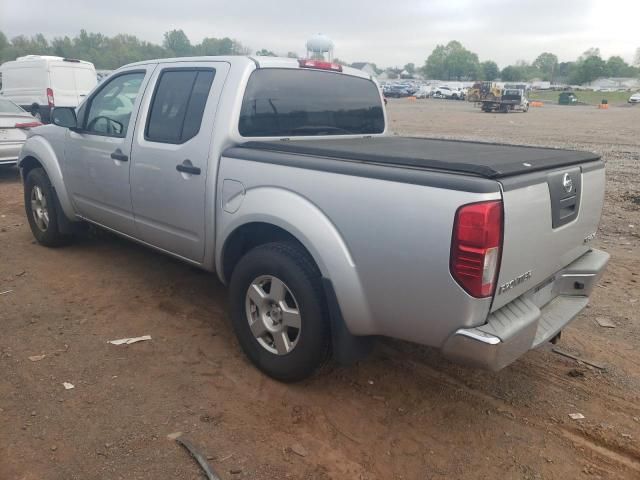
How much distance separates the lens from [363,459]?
2635mm

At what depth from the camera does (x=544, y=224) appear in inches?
102

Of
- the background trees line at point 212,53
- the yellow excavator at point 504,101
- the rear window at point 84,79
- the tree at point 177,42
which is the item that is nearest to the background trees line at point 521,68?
the background trees line at point 212,53

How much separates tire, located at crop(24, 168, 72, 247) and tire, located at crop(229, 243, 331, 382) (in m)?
2.97

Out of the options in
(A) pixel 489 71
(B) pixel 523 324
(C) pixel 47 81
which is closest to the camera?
(B) pixel 523 324

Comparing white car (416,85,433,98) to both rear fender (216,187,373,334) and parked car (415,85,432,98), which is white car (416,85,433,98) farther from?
rear fender (216,187,373,334)

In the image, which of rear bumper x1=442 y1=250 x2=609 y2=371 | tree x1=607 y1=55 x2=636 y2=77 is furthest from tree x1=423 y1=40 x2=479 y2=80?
rear bumper x1=442 y1=250 x2=609 y2=371

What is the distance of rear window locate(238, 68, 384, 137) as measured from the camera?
3643mm

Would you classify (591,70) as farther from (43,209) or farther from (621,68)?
(43,209)

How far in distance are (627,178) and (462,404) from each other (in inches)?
353

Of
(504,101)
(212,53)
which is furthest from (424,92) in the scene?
(212,53)

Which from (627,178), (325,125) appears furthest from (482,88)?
(325,125)

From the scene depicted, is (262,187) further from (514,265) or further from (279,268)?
(514,265)

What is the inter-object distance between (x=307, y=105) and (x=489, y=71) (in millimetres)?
150141

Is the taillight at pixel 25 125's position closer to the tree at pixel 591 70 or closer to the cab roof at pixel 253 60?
the cab roof at pixel 253 60
